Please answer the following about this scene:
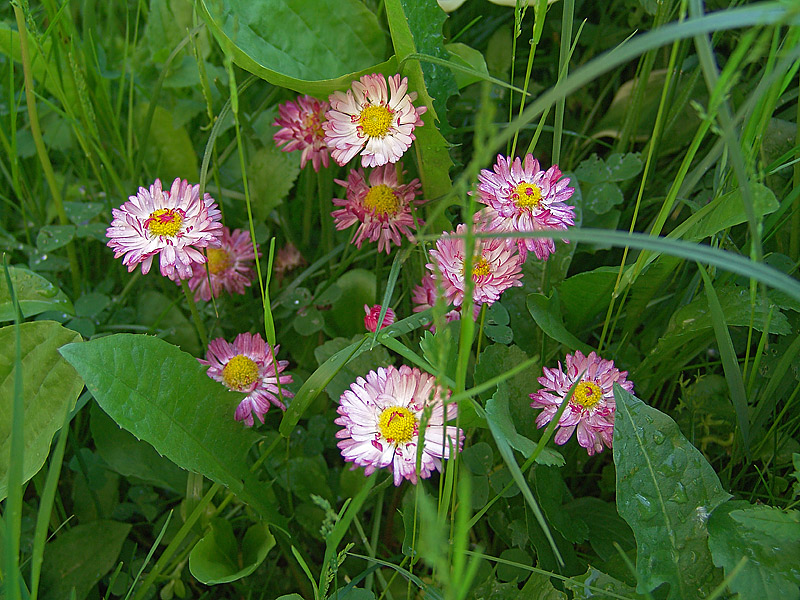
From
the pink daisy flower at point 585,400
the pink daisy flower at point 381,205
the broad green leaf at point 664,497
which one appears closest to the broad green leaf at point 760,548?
the broad green leaf at point 664,497

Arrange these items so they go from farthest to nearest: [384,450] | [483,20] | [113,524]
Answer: [483,20] → [113,524] → [384,450]

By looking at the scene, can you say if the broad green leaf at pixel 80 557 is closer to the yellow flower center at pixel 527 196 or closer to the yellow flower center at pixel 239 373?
the yellow flower center at pixel 239 373

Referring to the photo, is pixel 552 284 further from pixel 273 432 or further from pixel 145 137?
pixel 145 137

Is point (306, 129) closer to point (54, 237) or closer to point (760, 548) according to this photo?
point (54, 237)

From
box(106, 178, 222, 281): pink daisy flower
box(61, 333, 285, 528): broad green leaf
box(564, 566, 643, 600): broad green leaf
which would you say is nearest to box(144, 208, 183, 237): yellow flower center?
box(106, 178, 222, 281): pink daisy flower

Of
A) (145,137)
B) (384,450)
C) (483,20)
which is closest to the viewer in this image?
(384,450)

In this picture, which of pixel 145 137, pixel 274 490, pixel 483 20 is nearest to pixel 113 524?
pixel 274 490
